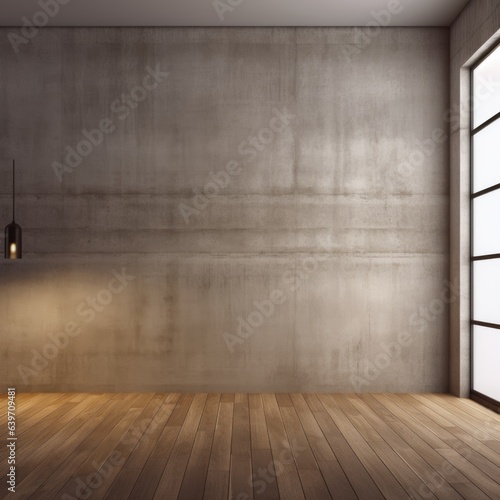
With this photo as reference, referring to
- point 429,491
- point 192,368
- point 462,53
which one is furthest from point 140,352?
point 462,53

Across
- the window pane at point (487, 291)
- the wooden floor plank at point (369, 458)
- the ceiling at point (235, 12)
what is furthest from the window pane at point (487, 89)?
the wooden floor plank at point (369, 458)

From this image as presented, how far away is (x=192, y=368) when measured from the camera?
6.05m

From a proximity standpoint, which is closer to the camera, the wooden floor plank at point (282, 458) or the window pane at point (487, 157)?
the wooden floor plank at point (282, 458)

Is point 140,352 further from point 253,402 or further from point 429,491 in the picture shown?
point 429,491

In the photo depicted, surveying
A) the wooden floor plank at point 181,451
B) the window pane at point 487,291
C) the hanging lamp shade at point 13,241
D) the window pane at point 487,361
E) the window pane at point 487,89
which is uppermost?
the window pane at point 487,89

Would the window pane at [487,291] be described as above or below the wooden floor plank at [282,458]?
above

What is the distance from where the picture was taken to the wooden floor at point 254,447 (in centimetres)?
327

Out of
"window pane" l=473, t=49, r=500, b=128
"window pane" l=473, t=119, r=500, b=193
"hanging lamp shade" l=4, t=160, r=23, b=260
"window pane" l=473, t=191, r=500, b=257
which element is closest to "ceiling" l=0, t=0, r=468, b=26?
"window pane" l=473, t=49, r=500, b=128

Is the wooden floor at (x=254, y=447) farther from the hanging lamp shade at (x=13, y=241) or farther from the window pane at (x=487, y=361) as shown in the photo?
the hanging lamp shade at (x=13, y=241)

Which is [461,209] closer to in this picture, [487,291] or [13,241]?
[487,291]

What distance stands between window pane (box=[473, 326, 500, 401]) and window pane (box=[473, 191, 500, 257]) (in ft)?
2.70

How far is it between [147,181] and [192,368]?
7.17ft

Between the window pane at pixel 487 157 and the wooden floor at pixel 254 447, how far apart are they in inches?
89.7

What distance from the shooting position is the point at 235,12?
5879 mm
